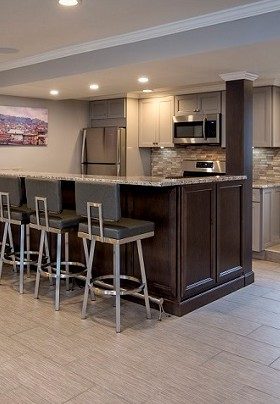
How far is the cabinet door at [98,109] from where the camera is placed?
6.86 metres

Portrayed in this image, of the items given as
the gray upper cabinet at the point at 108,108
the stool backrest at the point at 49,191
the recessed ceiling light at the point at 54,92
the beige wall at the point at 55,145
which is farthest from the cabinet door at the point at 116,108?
the stool backrest at the point at 49,191

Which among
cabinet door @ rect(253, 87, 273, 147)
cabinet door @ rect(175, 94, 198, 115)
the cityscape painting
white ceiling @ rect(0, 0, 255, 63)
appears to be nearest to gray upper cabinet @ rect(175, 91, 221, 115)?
cabinet door @ rect(175, 94, 198, 115)

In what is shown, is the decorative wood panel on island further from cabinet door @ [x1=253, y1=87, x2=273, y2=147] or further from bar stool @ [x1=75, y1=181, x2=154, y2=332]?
cabinet door @ [x1=253, y1=87, x2=273, y2=147]

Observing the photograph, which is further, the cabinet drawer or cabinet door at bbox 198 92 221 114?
cabinet door at bbox 198 92 221 114

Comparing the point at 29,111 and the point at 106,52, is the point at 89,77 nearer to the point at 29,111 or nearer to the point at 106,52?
the point at 106,52

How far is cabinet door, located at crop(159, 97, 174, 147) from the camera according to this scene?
6.50 meters

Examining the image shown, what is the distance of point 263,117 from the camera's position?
18.5 ft

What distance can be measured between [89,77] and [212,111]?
80.6 inches

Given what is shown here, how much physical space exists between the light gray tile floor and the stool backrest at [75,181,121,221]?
0.85 meters

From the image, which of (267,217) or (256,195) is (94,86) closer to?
(256,195)

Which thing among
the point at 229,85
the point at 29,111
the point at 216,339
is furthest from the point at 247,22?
the point at 29,111

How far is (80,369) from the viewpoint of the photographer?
8.75 feet

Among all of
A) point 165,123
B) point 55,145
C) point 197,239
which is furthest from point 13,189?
point 165,123

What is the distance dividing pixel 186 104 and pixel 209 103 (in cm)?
40
